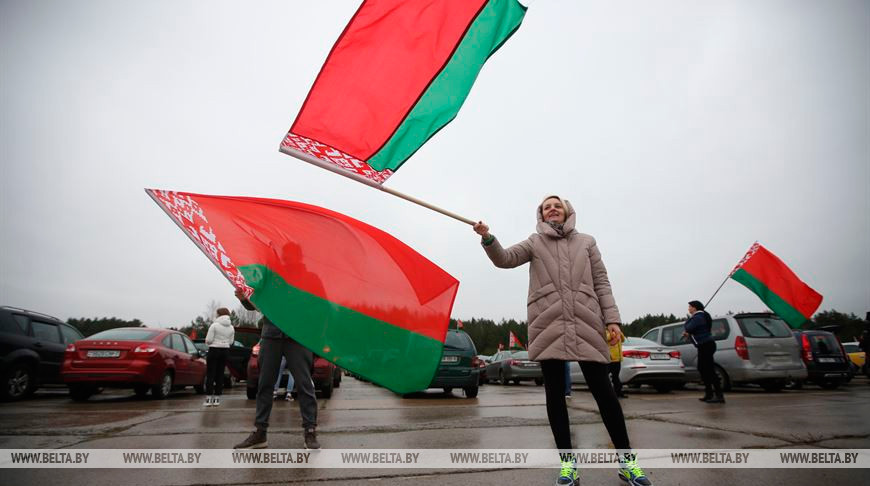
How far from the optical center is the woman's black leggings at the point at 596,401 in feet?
10.5

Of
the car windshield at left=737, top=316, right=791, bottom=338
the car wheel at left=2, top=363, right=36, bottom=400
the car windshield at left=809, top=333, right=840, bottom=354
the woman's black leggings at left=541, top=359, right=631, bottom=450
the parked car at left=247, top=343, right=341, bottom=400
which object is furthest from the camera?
the car windshield at left=809, top=333, right=840, bottom=354

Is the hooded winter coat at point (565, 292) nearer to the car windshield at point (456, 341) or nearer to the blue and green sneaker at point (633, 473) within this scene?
the blue and green sneaker at point (633, 473)

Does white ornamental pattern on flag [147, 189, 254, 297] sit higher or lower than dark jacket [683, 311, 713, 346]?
higher

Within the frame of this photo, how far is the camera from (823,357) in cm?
1252

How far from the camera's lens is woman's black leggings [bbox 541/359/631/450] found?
321 cm

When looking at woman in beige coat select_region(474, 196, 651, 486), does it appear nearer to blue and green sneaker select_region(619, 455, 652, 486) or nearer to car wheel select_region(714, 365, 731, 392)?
blue and green sneaker select_region(619, 455, 652, 486)

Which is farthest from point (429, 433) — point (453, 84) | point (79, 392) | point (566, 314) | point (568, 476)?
point (79, 392)

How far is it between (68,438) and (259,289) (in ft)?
10.5

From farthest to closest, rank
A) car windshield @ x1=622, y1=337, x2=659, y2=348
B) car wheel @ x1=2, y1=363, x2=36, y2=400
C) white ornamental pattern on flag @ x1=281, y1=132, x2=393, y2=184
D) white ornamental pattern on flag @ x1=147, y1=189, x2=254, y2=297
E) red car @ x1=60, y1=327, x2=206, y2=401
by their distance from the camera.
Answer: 1. car windshield @ x1=622, y1=337, x2=659, y2=348
2. red car @ x1=60, y1=327, x2=206, y2=401
3. car wheel @ x1=2, y1=363, x2=36, y2=400
4. white ornamental pattern on flag @ x1=281, y1=132, x2=393, y2=184
5. white ornamental pattern on flag @ x1=147, y1=189, x2=254, y2=297

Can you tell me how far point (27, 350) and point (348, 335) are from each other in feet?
30.1

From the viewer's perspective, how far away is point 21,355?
9047 mm

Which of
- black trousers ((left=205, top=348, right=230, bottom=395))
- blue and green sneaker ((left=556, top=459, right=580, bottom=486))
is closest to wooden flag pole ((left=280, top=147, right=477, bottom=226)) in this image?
blue and green sneaker ((left=556, top=459, right=580, bottom=486))

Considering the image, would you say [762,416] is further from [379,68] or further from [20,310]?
[20,310]

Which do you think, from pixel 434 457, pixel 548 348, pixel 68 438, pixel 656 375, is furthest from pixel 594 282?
pixel 656 375
